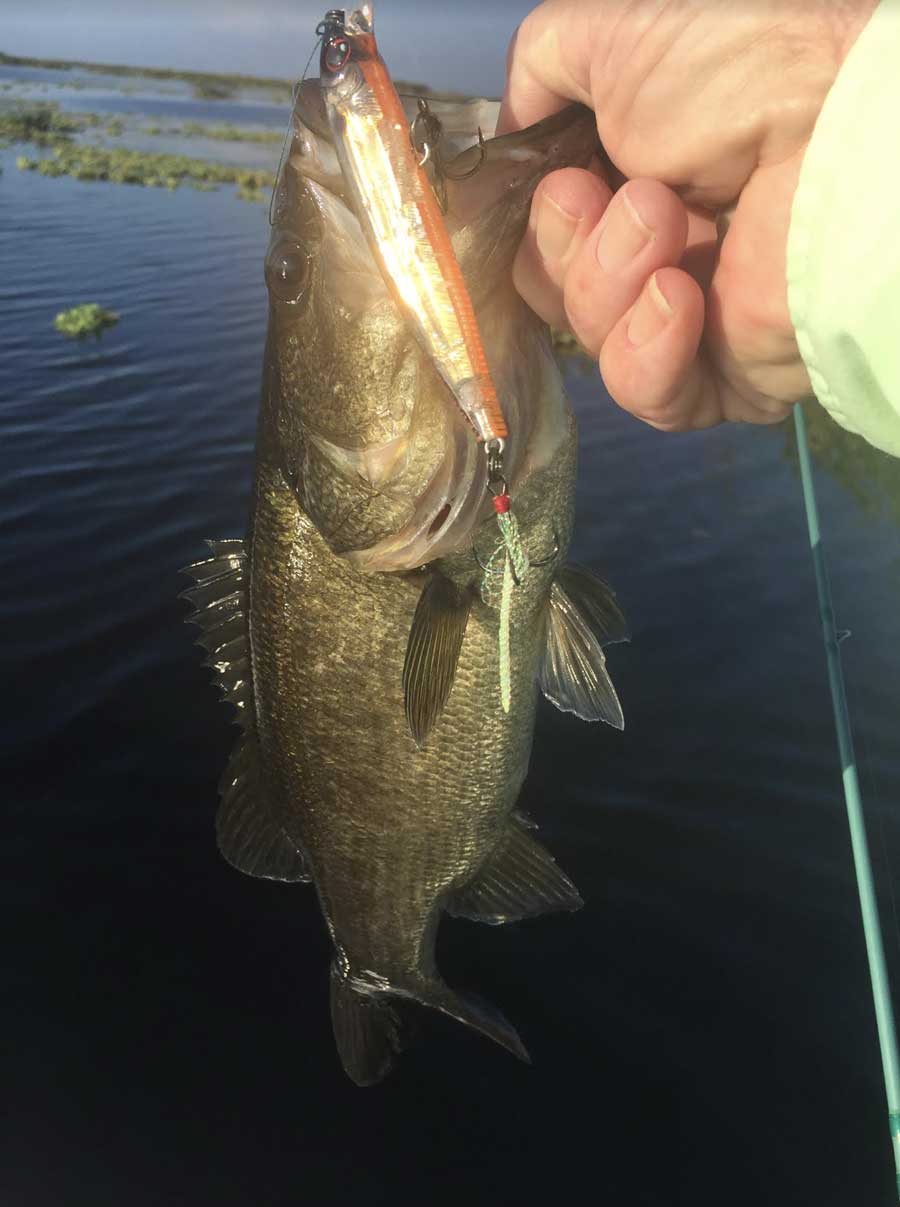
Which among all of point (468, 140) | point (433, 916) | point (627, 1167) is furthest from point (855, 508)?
point (468, 140)

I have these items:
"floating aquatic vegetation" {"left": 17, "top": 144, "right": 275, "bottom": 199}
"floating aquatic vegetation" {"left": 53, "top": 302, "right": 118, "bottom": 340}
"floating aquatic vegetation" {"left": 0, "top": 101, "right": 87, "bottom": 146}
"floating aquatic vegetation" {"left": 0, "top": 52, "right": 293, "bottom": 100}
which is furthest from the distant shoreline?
"floating aquatic vegetation" {"left": 53, "top": 302, "right": 118, "bottom": 340}

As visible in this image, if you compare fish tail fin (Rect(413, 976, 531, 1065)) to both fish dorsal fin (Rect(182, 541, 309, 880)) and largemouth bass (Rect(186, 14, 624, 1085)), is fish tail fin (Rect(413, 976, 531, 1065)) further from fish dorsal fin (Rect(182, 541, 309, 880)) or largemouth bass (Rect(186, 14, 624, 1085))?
fish dorsal fin (Rect(182, 541, 309, 880))

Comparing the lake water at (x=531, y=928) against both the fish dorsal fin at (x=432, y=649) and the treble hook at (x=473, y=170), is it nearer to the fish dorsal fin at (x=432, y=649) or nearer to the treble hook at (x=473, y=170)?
the fish dorsal fin at (x=432, y=649)

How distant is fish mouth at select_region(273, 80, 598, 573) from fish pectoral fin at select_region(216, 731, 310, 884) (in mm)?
850

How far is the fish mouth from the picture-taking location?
139 centimetres

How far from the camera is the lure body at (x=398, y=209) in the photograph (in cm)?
118

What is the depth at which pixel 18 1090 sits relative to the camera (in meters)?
3.56

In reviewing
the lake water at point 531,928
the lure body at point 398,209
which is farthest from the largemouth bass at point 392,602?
the lake water at point 531,928

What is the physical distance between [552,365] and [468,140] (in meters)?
0.45

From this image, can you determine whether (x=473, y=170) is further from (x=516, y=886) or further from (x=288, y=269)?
(x=516, y=886)

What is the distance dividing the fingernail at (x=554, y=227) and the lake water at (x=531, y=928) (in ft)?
9.18

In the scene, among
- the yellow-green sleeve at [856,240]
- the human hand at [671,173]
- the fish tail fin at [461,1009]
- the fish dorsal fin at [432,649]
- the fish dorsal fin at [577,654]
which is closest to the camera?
the yellow-green sleeve at [856,240]

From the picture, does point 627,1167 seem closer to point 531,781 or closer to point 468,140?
point 531,781

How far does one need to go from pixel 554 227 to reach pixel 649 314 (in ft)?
0.80
